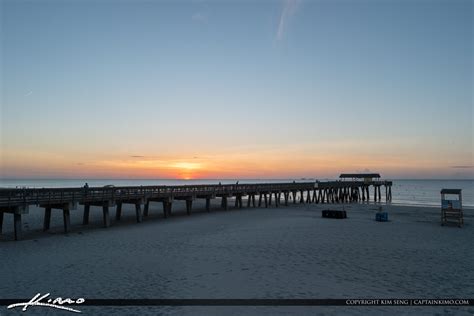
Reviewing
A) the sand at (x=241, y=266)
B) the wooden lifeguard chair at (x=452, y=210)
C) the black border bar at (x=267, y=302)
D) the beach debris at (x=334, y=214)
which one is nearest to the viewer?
the black border bar at (x=267, y=302)

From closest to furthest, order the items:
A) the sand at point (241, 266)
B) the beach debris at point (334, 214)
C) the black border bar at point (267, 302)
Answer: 1. the black border bar at point (267, 302)
2. the sand at point (241, 266)
3. the beach debris at point (334, 214)

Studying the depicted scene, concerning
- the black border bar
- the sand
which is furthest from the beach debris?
the black border bar

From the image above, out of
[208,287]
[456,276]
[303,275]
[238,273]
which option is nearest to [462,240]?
[456,276]

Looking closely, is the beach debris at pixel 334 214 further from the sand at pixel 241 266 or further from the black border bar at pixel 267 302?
the black border bar at pixel 267 302

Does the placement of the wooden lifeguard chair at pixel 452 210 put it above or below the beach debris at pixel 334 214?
above

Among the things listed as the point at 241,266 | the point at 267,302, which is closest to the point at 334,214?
the point at 241,266

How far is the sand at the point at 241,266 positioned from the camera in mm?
8930

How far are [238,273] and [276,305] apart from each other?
9.80 feet

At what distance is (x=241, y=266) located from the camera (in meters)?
11.7

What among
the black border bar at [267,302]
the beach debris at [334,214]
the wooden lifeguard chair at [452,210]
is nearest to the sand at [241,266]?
the black border bar at [267,302]

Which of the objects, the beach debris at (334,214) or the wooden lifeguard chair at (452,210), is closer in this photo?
the wooden lifeguard chair at (452,210)

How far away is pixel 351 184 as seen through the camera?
2554 inches

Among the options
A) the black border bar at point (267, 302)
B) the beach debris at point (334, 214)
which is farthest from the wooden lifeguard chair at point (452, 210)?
the black border bar at point (267, 302)

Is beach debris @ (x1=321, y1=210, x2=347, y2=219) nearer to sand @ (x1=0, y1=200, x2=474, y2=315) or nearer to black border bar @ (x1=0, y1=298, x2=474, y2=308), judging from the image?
sand @ (x1=0, y1=200, x2=474, y2=315)
